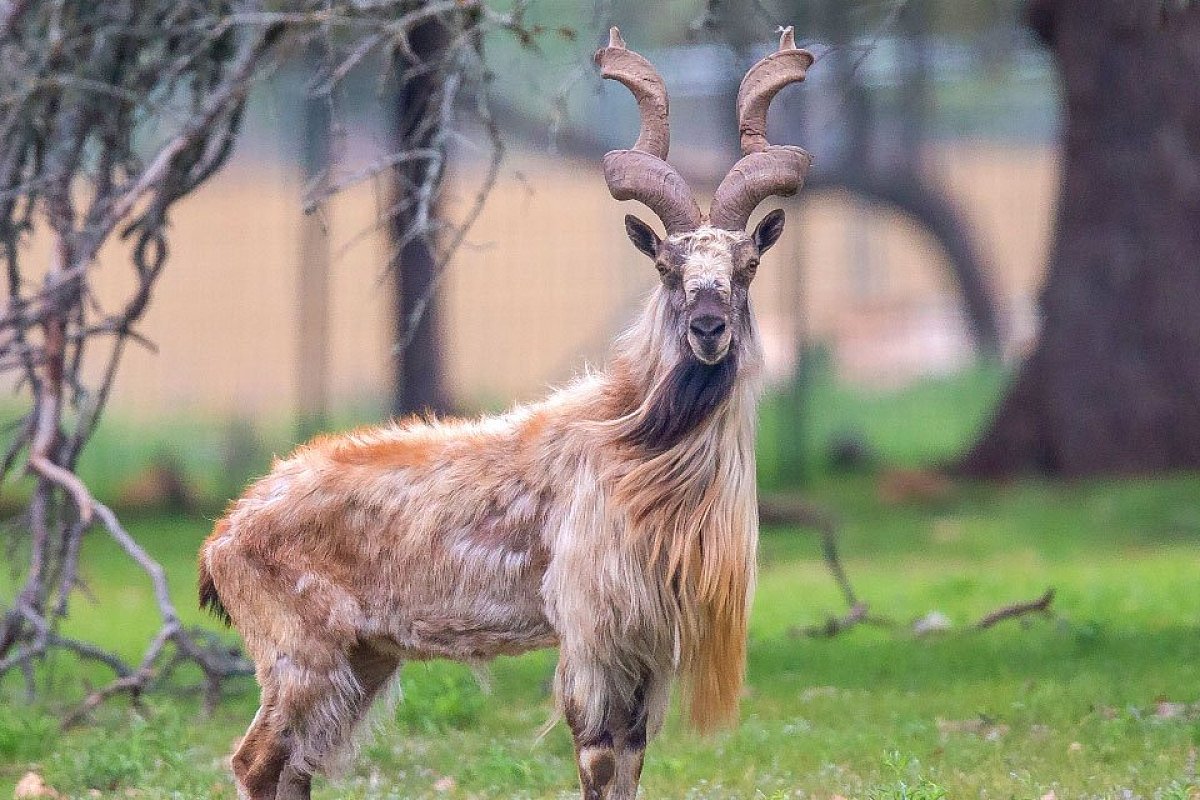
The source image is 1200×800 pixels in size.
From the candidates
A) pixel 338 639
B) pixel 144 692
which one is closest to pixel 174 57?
pixel 144 692

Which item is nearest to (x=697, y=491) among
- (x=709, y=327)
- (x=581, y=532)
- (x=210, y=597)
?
(x=581, y=532)

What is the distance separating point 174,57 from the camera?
29.6 feet

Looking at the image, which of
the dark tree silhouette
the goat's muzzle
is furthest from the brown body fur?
the dark tree silhouette

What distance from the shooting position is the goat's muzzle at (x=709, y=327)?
574 centimetres

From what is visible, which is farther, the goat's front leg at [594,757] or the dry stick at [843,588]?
the dry stick at [843,588]

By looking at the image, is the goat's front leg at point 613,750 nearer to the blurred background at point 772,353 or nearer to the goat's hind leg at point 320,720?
the blurred background at point 772,353

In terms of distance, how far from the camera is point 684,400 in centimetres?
598

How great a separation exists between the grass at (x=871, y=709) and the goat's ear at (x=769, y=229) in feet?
6.01

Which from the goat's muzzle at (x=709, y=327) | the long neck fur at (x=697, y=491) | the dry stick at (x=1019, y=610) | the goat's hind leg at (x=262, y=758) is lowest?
the dry stick at (x=1019, y=610)

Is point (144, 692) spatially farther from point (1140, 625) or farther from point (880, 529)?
point (880, 529)

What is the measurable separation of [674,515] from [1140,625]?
16.1 feet

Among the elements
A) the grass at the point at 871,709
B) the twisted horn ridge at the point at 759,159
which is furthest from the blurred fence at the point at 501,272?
the twisted horn ridge at the point at 759,159

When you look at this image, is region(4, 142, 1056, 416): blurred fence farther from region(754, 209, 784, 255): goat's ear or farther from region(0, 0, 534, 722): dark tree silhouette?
region(754, 209, 784, 255): goat's ear

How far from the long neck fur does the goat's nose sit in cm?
18
